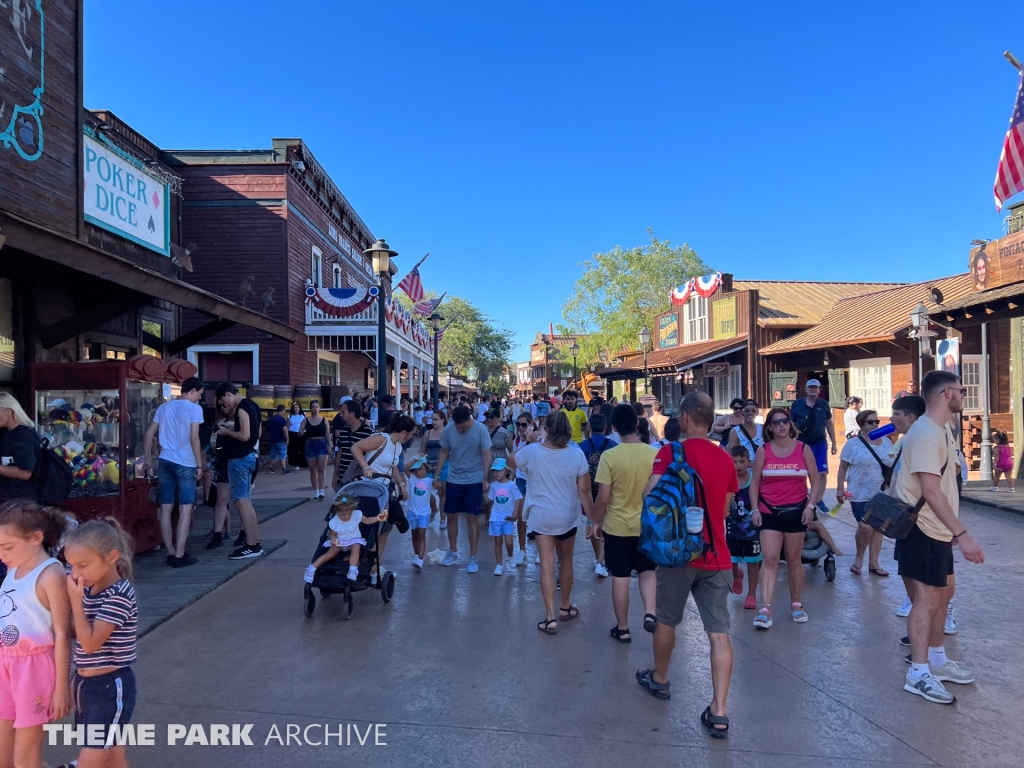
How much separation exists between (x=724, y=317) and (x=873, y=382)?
7.68 meters

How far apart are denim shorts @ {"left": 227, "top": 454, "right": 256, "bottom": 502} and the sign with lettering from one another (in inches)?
156

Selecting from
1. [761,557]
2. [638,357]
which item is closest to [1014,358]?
[761,557]

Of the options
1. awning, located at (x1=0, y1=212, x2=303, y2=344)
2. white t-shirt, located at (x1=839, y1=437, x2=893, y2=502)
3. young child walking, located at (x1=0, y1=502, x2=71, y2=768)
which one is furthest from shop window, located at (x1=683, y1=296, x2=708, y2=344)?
young child walking, located at (x1=0, y1=502, x2=71, y2=768)

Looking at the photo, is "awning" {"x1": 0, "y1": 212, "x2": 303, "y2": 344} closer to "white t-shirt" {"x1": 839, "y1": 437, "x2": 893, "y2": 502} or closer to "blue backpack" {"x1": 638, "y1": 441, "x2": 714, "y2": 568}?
"blue backpack" {"x1": 638, "y1": 441, "x2": 714, "y2": 568}

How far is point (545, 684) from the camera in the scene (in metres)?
3.99

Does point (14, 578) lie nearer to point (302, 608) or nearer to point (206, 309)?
point (302, 608)

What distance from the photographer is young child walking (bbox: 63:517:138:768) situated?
251 cm

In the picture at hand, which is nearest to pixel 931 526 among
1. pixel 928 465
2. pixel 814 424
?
pixel 928 465

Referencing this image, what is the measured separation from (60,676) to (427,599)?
3.42 metres

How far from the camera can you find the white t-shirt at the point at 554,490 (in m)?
5.00

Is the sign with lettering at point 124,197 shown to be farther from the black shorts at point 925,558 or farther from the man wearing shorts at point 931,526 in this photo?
the black shorts at point 925,558

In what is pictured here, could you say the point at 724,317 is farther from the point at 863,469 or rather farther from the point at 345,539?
the point at 345,539

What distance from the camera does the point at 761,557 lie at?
5.36m

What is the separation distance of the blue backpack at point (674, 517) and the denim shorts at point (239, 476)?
15.8 ft
